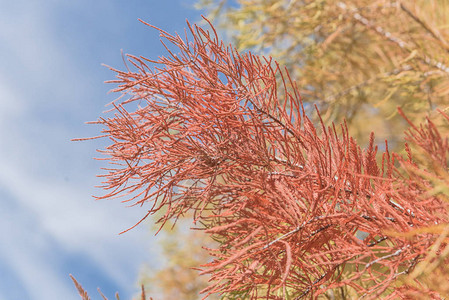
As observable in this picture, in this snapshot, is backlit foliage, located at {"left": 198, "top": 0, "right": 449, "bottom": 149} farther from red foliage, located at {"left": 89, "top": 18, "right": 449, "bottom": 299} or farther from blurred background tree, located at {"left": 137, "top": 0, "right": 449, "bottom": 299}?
red foliage, located at {"left": 89, "top": 18, "right": 449, "bottom": 299}

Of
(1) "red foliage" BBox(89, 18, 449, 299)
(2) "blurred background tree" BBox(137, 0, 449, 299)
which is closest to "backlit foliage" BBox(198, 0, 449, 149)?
(2) "blurred background tree" BBox(137, 0, 449, 299)

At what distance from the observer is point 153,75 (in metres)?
1.80

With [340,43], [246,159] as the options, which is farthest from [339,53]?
[246,159]

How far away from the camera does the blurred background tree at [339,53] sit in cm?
449

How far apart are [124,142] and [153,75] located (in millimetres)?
370

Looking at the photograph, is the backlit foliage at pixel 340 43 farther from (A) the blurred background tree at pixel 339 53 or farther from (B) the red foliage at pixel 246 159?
(B) the red foliage at pixel 246 159

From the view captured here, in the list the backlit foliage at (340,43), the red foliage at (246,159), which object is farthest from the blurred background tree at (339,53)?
the red foliage at (246,159)

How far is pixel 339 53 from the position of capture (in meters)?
6.39

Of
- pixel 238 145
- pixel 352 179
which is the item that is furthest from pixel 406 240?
pixel 238 145

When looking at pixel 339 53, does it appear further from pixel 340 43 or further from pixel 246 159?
pixel 246 159

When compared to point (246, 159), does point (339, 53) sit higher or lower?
higher

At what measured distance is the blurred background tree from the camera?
449 centimetres

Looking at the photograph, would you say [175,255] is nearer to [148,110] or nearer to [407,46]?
[407,46]

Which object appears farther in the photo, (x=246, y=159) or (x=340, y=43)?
(x=340, y=43)
